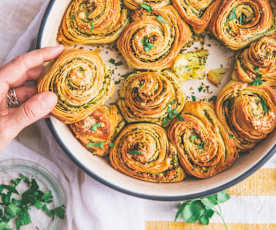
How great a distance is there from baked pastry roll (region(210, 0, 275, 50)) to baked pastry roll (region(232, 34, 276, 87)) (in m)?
0.07

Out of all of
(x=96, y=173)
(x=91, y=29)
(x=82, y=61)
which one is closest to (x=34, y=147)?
(x=96, y=173)

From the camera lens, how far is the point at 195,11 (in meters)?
2.46

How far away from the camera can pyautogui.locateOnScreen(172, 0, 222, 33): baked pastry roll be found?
2430mm

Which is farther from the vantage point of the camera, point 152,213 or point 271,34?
point 152,213

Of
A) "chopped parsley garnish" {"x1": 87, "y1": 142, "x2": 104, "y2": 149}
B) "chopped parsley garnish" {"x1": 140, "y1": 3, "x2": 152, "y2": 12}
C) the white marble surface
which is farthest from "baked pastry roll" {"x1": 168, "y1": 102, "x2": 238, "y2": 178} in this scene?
the white marble surface

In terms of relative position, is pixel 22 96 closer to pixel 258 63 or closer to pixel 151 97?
pixel 151 97

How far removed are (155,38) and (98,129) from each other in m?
0.76

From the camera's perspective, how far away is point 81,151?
96.2 inches

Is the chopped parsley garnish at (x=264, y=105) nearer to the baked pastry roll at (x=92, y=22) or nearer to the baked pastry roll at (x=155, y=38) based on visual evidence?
the baked pastry roll at (x=155, y=38)

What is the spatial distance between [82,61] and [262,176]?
62.9 inches

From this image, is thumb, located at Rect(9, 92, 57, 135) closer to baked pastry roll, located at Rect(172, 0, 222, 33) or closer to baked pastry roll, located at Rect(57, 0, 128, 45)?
baked pastry roll, located at Rect(57, 0, 128, 45)

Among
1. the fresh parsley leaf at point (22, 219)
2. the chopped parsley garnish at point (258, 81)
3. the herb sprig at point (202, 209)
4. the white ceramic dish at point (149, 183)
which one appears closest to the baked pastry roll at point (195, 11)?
the white ceramic dish at point (149, 183)

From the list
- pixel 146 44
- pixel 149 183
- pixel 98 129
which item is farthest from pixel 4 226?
pixel 146 44

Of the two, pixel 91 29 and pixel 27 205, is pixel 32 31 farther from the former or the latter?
pixel 27 205
